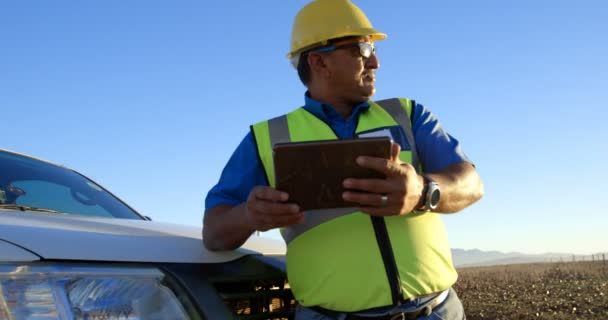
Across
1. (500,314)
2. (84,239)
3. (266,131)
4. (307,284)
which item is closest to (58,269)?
(84,239)

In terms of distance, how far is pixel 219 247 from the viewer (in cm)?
284

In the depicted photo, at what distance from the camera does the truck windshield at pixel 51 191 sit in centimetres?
346

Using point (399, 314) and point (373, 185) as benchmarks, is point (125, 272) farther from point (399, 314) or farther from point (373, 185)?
point (399, 314)

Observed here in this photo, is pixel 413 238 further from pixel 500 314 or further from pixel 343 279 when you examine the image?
pixel 500 314

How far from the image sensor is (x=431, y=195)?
2568mm


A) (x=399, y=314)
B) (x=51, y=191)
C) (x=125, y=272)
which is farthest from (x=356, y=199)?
Result: (x=51, y=191)

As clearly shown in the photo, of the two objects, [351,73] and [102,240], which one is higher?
[351,73]

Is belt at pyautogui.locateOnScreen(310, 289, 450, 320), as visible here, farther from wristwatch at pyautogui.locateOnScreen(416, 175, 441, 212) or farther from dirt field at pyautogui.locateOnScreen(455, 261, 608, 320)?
dirt field at pyautogui.locateOnScreen(455, 261, 608, 320)

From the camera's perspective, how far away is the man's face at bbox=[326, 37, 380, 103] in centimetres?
332

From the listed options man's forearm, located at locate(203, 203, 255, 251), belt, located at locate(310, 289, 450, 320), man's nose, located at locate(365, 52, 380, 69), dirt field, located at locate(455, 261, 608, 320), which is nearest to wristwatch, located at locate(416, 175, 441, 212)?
belt, located at locate(310, 289, 450, 320)

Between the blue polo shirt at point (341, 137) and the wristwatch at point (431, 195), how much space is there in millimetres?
446

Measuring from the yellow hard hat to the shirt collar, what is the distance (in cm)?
29

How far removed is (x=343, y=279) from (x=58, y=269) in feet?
3.30

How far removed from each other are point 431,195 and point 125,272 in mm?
1044
